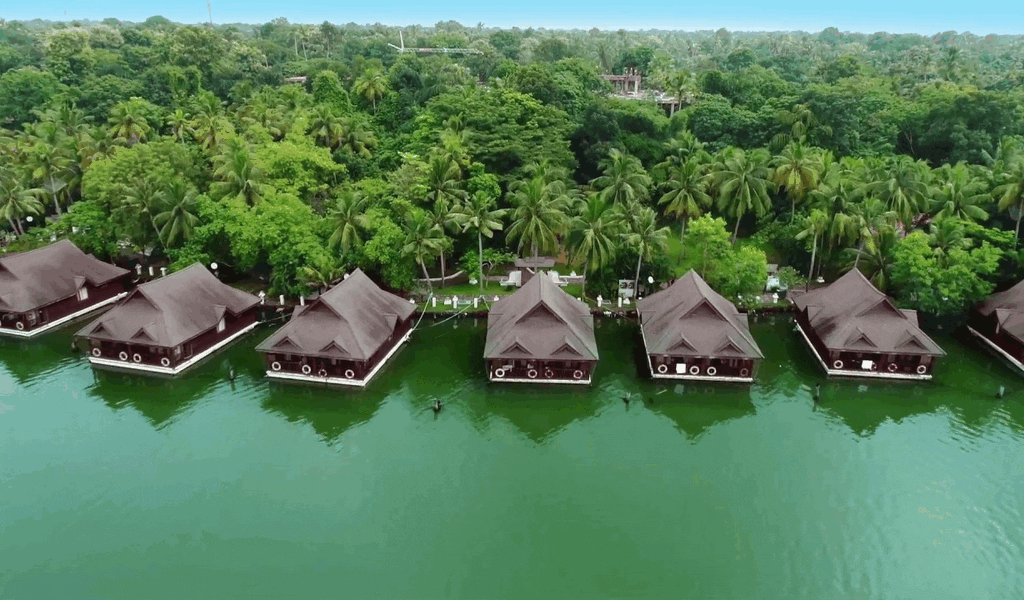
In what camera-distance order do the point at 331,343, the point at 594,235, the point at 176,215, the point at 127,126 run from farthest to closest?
the point at 127,126 → the point at 176,215 → the point at 594,235 → the point at 331,343

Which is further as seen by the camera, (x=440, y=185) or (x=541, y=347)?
(x=440, y=185)

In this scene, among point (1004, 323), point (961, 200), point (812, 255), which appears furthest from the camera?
point (812, 255)

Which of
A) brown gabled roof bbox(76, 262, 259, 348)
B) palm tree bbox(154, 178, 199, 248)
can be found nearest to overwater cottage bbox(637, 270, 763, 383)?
brown gabled roof bbox(76, 262, 259, 348)

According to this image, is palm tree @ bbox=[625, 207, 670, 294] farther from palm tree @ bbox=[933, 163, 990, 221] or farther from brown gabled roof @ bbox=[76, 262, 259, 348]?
brown gabled roof @ bbox=[76, 262, 259, 348]

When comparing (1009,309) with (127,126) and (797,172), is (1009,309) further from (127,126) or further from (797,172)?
(127,126)

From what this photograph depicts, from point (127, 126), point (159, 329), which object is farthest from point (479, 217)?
point (127, 126)

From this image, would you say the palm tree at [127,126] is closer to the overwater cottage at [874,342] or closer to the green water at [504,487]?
the green water at [504,487]

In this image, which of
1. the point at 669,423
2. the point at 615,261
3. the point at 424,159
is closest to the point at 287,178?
the point at 424,159
